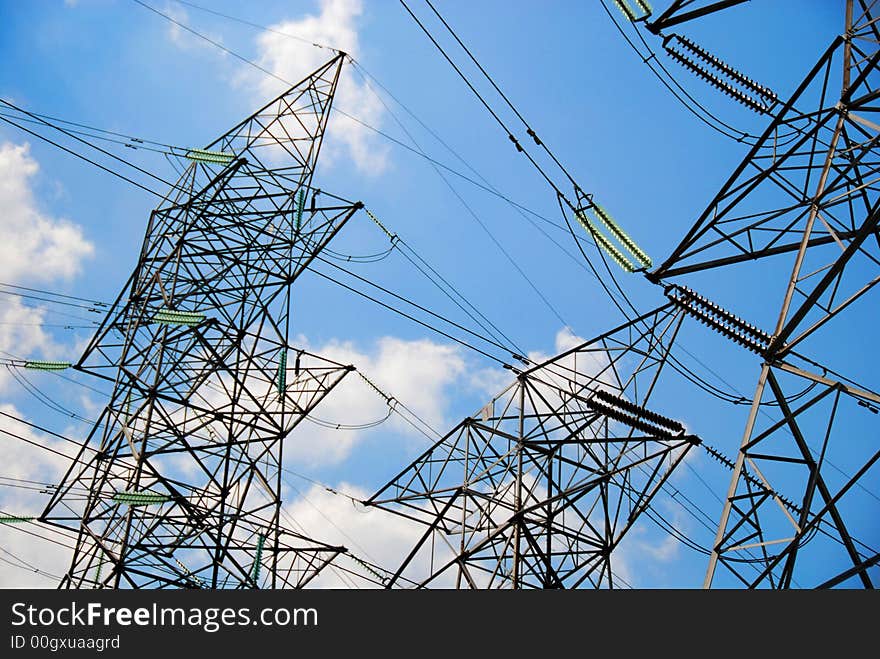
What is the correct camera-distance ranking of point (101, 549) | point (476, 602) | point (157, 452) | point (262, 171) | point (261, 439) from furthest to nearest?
1. point (262, 171)
2. point (261, 439)
3. point (157, 452)
4. point (101, 549)
5. point (476, 602)

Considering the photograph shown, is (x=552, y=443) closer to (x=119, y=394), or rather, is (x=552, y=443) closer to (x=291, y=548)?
(x=291, y=548)

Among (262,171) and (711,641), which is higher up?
(262,171)

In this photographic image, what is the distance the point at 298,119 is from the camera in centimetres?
1952

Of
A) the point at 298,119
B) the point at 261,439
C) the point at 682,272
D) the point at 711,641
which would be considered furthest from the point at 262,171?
the point at 711,641

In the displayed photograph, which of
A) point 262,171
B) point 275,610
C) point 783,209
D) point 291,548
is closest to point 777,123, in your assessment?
point 783,209

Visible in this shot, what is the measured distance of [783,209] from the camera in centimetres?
1253

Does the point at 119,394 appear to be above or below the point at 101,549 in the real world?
above

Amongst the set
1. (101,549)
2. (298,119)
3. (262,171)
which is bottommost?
(101,549)

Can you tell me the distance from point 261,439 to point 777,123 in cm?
1083

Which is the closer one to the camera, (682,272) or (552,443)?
(682,272)

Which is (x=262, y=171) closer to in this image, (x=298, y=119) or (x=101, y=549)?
(x=298, y=119)

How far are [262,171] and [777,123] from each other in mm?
10674

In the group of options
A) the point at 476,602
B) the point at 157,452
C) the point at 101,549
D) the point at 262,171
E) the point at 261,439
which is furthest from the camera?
the point at 262,171

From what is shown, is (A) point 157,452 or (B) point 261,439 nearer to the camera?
(A) point 157,452
